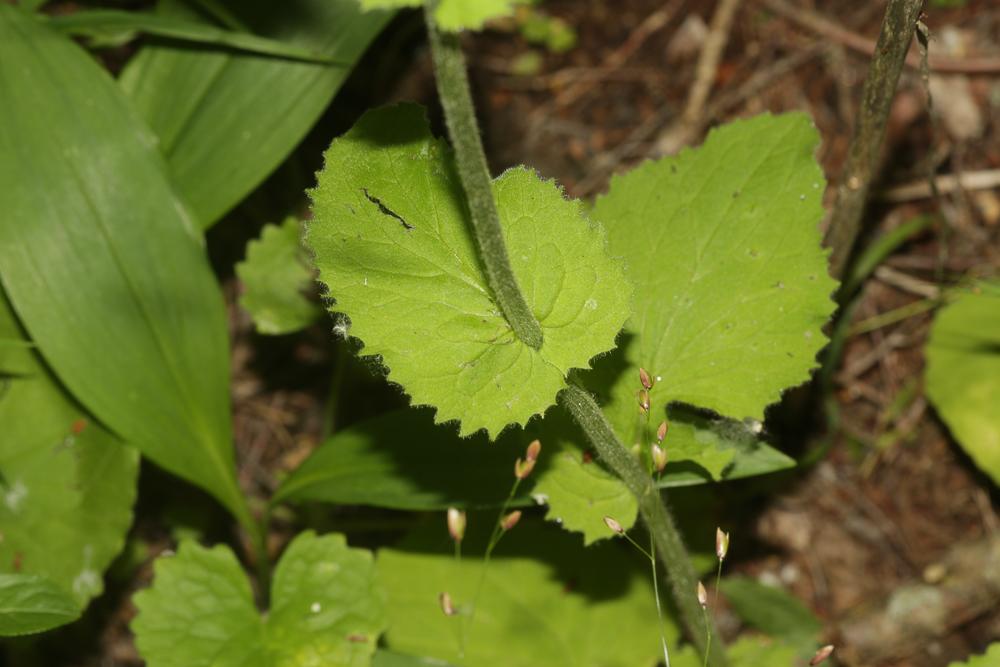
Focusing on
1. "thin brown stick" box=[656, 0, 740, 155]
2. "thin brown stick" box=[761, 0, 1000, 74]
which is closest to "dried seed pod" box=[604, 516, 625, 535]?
"thin brown stick" box=[656, 0, 740, 155]

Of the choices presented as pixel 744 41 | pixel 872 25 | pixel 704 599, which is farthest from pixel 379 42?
pixel 704 599

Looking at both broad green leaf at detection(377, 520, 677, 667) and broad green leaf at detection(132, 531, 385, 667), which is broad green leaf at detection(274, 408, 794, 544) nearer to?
broad green leaf at detection(132, 531, 385, 667)

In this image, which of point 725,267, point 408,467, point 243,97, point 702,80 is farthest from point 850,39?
point 408,467

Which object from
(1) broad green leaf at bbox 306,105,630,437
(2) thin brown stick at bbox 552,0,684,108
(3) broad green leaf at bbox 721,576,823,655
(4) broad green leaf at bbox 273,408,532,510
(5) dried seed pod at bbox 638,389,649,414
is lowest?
(3) broad green leaf at bbox 721,576,823,655

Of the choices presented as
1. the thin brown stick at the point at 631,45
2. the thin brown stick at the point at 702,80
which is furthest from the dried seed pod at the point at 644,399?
the thin brown stick at the point at 631,45

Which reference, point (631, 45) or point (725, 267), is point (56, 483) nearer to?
point (725, 267)
